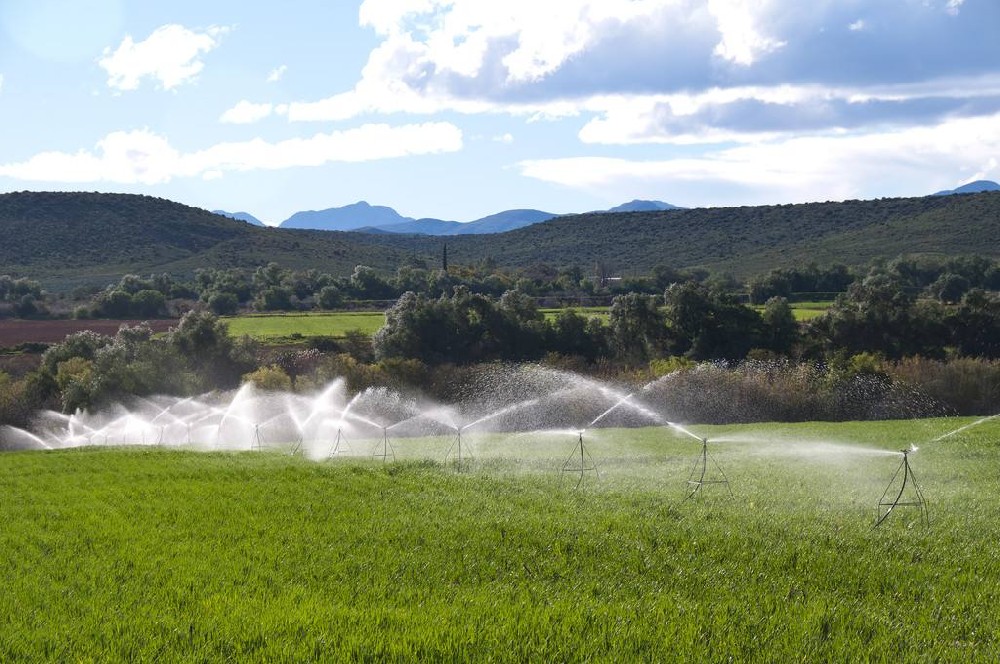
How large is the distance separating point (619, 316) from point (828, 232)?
81.9 m

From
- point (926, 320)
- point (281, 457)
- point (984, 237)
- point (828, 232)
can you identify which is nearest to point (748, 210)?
point (828, 232)

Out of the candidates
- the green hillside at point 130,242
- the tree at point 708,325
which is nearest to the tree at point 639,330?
the tree at point 708,325

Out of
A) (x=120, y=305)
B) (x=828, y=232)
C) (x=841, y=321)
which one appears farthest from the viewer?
(x=828, y=232)

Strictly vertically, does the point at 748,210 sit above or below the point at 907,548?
above

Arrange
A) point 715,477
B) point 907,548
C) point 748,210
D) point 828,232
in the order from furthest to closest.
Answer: point 748,210 → point 828,232 → point 715,477 → point 907,548

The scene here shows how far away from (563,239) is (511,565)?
161m

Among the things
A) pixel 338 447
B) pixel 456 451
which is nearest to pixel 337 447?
pixel 338 447

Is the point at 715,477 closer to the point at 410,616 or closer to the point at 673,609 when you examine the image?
the point at 673,609

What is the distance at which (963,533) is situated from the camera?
14.8 metres

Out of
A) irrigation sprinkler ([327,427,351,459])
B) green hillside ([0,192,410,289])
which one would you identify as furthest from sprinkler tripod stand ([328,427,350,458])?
green hillside ([0,192,410,289])

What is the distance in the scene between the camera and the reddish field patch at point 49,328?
2950 inches

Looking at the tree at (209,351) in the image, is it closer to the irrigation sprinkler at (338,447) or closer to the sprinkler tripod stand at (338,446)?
the sprinkler tripod stand at (338,446)

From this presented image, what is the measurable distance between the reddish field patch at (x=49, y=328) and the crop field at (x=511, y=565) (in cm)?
5539

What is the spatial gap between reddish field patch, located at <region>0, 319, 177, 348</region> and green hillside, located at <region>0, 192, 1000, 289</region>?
104 feet
